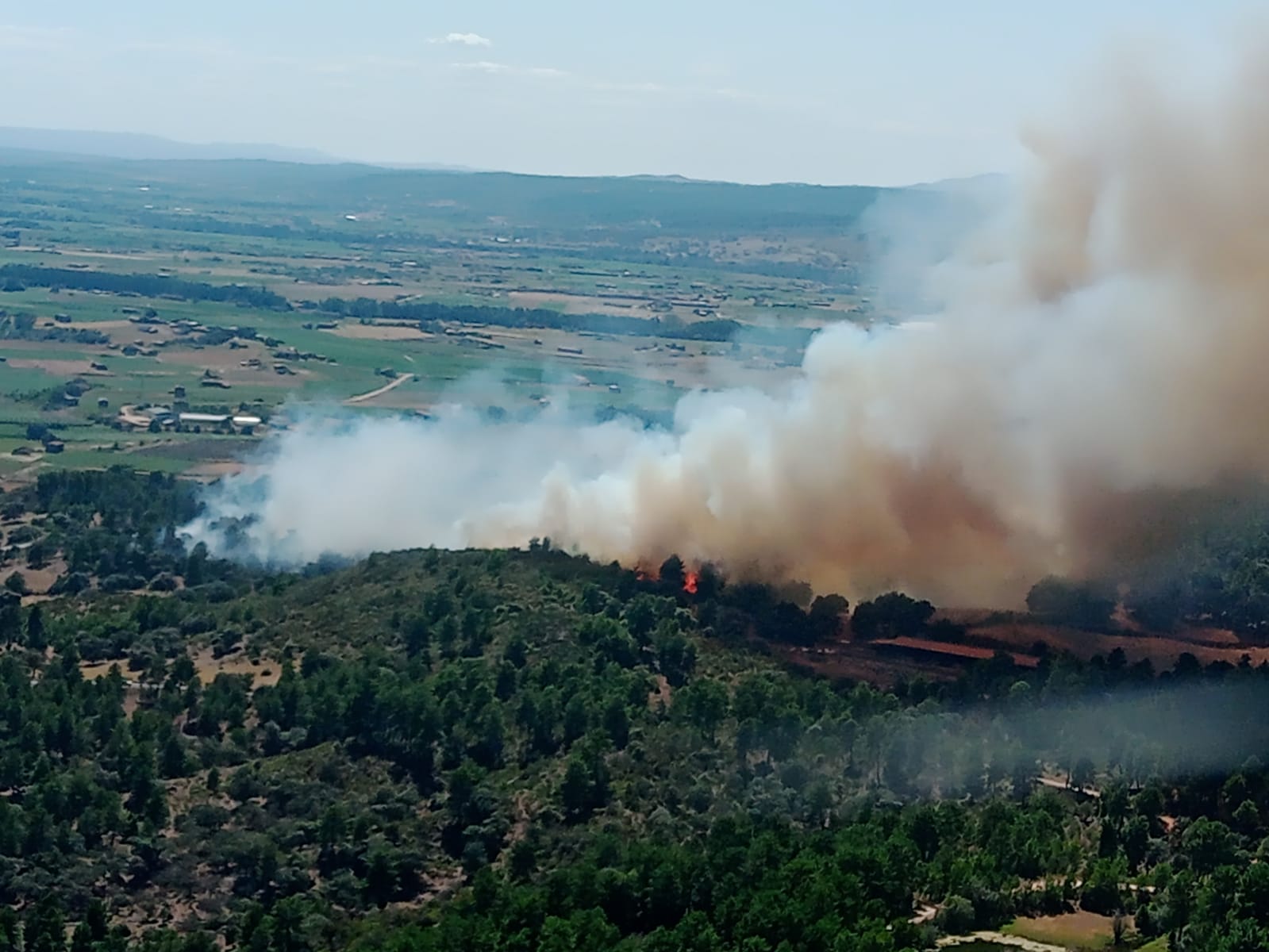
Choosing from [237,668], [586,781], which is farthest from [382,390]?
[586,781]

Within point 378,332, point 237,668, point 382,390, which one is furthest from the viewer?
point 378,332

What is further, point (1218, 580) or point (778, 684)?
point (1218, 580)

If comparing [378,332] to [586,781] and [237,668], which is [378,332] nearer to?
[237,668]

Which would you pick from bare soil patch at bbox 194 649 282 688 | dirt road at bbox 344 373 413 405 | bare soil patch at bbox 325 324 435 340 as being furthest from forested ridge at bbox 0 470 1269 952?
bare soil patch at bbox 325 324 435 340

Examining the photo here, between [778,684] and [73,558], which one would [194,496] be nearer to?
[73,558]

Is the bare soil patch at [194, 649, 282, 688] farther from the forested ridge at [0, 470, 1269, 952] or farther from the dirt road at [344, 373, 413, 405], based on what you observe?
the dirt road at [344, 373, 413, 405]

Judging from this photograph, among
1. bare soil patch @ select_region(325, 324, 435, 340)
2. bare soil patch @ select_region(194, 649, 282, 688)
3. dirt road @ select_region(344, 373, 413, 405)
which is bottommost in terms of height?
bare soil patch @ select_region(194, 649, 282, 688)

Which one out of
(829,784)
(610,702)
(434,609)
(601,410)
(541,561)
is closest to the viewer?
(829,784)

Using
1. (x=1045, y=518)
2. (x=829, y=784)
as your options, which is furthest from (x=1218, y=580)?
(x=829, y=784)
